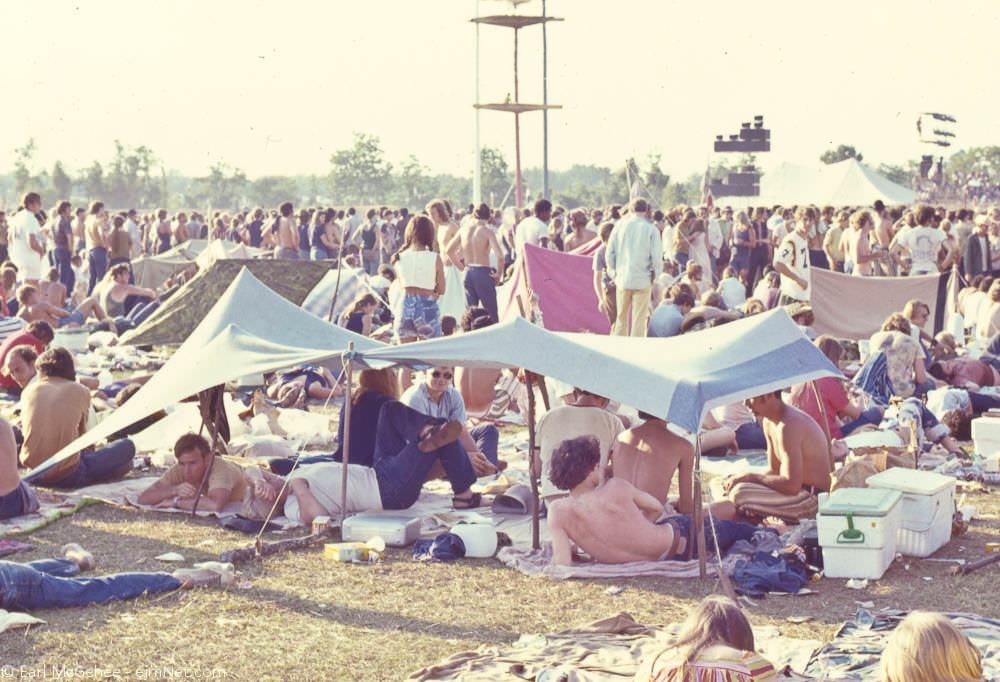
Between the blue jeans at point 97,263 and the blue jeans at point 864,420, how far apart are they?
41.6 feet

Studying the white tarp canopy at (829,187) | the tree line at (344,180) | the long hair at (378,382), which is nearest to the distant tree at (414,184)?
the tree line at (344,180)

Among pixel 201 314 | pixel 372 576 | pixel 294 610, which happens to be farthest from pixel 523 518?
pixel 201 314

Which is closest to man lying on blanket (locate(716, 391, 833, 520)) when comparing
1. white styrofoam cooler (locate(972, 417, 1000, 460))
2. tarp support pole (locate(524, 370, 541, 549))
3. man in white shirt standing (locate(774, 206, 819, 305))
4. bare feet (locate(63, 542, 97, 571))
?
tarp support pole (locate(524, 370, 541, 549))

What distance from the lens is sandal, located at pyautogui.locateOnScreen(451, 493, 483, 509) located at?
7.85 meters

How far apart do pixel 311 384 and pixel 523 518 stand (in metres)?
4.53

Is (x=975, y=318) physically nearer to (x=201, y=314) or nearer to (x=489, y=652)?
(x=201, y=314)

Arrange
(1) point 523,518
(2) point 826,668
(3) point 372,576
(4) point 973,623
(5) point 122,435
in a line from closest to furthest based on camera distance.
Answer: (2) point 826,668, (4) point 973,623, (3) point 372,576, (1) point 523,518, (5) point 122,435

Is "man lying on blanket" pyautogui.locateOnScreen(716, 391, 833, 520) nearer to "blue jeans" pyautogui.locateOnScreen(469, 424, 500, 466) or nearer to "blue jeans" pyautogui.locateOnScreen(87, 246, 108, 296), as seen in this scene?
"blue jeans" pyautogui.locateOnScreen(469, 424, 500, 466)

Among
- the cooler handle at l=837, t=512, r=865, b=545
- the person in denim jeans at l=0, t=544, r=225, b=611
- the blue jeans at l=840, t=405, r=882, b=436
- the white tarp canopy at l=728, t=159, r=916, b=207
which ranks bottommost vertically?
the person in denim jeans at l=0, t=544, r=225, b=611

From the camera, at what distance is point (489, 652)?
204 inches

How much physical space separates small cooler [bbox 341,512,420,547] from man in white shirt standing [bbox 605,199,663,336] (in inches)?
219

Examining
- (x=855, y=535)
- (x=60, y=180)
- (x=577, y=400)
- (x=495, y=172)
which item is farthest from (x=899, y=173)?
(x=855, y=535)

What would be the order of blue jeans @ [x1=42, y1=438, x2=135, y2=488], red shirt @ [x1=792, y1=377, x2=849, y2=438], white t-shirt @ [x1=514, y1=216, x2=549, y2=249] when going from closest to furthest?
blue jeans @ [x1=42, y1=438, x2=135, y2=488] → red shirt @ [x1=792, y1=377, x2=849, y2=438] → white t-shirt @ [x1=514, y1=216, x2=549, y2=249]

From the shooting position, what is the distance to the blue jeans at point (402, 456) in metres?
7.59
